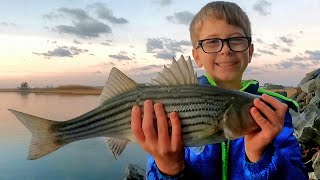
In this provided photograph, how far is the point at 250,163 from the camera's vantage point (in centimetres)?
439

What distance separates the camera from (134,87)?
443cm

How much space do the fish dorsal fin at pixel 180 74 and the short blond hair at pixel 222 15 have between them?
1572 millimetres

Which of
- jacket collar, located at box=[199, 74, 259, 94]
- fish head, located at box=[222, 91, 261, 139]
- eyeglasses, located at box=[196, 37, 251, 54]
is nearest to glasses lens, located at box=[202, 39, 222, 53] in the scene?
eyeglasses, located at box=[196, 37, 251, 54]

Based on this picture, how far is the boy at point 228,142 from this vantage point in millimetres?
4078

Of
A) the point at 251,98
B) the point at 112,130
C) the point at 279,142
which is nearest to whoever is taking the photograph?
the point at 251,98

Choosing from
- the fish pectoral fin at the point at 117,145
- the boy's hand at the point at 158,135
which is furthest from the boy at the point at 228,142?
the fish pectoral fin at the point at 117,145

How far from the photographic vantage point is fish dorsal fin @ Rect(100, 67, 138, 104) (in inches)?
176

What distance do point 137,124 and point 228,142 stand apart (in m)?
1.52

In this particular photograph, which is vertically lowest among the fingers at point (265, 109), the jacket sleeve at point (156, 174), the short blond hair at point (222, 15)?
the jacket sleeve at point (156, 174)

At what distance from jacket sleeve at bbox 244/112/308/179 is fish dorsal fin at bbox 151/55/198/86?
1.06 meters

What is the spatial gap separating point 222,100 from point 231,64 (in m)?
1.37

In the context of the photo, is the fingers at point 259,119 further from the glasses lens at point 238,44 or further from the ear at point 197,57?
the ear at point 197,57

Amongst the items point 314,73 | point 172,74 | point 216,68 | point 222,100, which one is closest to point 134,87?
point 172,74

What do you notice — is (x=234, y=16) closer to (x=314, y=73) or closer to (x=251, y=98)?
(x=251, y=98)
